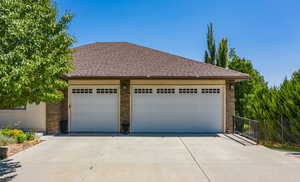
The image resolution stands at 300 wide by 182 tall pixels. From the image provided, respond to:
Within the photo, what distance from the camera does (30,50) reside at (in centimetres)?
454

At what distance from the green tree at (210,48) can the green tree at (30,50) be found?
57.8 ft

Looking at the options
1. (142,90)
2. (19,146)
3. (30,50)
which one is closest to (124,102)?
(142,90)

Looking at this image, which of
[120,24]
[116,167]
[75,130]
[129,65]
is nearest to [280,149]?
[116,167]

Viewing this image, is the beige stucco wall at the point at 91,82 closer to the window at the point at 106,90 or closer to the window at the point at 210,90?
the window at the point at 106,90

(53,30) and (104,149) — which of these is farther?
(104,149)

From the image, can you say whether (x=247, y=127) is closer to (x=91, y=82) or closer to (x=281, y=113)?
(x=281, y=113)

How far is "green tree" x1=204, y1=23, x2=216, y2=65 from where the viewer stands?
21.2 metres

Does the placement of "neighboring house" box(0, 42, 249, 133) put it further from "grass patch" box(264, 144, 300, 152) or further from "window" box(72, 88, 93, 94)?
"grass patch" box(264, 144, 300, 152)

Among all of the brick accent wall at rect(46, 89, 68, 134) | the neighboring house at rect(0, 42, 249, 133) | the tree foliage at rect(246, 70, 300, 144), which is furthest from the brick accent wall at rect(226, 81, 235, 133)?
the brick accent wall at rect(46, 89, 68, 134)

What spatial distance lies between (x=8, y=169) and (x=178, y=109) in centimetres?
811

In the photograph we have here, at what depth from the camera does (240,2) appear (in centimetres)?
1179

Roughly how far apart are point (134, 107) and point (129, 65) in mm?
2613

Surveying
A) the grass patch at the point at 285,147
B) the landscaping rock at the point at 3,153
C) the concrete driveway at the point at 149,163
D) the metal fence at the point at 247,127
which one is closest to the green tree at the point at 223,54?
the metal fence at the point at 247,127

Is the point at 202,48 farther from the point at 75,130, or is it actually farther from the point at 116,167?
the point at 116,167
